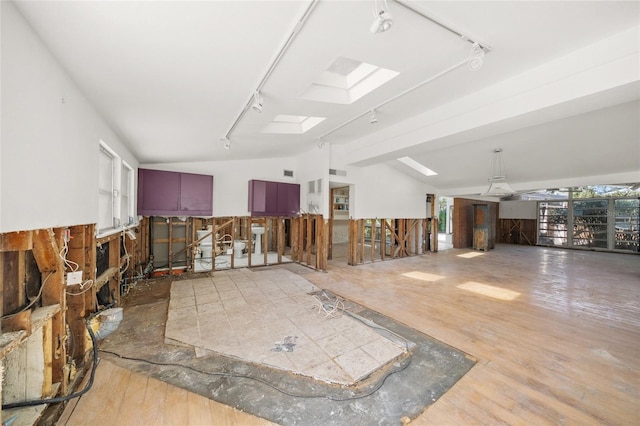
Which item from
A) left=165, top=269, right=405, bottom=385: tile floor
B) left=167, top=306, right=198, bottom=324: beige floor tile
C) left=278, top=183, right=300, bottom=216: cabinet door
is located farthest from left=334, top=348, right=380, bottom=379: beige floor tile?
left=278, top=183, right=300, bottom=216: cabinet door

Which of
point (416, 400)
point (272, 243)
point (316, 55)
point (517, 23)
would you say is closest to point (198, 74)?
point (316, 55)

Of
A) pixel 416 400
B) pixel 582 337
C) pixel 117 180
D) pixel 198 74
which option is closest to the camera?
pixel 416 400

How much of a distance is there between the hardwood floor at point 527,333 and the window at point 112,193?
12.1 feet

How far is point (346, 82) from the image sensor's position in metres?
3.32

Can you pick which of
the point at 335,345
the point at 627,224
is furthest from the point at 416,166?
the point at 627,224

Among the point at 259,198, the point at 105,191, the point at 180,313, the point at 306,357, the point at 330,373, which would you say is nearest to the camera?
the point at 330,373

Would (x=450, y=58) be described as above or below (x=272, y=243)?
above

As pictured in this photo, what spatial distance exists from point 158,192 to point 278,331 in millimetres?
4085

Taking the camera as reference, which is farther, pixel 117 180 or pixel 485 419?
pixel 117 180

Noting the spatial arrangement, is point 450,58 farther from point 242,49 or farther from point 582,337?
point 582,337

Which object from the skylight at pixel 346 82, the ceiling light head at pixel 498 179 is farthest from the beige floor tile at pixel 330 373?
the ceiling light head at pixel 498 179

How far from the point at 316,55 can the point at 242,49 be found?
2.12 ft

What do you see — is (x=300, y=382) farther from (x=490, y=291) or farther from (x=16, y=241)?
(x=490, y=291)

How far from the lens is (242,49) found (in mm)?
1890
